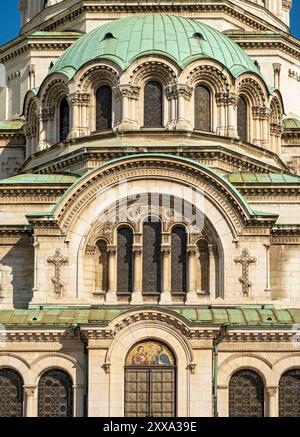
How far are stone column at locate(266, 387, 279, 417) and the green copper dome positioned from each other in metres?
12.0

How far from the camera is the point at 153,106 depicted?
4647 cm

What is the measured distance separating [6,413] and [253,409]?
653 cm

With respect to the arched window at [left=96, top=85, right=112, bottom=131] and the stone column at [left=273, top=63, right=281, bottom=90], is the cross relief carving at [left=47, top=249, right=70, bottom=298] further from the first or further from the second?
the stone column at [left=273, top=63, right=281, bottom=90]

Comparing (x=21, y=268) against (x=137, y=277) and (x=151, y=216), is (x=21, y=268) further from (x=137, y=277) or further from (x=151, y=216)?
(x=151, y=216)

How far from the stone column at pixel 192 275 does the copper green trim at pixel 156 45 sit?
6837 millimetres

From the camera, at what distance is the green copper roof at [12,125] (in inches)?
2007

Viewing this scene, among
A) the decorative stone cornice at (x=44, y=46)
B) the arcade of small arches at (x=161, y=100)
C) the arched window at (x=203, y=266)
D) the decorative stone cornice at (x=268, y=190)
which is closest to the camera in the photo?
the arched window at (x=203, y=266)

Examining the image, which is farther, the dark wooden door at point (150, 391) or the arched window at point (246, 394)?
the arched window at point (246, 394)

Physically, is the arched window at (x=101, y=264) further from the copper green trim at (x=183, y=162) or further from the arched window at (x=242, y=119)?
the arched window at (x=242, y=119)

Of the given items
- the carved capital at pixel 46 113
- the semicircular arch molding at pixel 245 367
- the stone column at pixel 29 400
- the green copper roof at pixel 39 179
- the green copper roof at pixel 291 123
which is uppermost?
the green copper roof at pixel 291 123

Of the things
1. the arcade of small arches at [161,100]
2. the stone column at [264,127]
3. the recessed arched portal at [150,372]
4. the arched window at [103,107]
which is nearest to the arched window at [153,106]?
the arcade of small arches at [161,100]

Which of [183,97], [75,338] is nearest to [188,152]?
[183,97]

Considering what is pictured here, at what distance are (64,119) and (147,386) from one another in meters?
12.1

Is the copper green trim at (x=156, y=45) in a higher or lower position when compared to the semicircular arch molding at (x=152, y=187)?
higher
